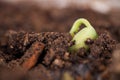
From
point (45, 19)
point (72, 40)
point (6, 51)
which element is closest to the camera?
point (72, 40)

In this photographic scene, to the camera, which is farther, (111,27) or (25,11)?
(25,11)

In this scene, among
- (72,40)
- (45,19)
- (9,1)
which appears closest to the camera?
(72,40)

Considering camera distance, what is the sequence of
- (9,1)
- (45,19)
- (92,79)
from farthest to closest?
(9,1), (45,19), (92,79)

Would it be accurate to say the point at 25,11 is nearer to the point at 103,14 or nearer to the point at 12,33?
the point at 103,14

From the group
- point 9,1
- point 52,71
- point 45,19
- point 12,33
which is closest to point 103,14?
point 45,19

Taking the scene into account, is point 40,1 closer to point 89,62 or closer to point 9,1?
point 9,1

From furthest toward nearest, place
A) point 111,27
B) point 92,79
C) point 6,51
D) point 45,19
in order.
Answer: point 45,19, point 111,27, point 6,51, point 92,79

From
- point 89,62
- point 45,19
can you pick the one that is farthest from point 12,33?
point 45,19

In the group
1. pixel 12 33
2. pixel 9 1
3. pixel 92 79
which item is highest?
pixel 9 1

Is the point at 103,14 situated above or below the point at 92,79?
above
